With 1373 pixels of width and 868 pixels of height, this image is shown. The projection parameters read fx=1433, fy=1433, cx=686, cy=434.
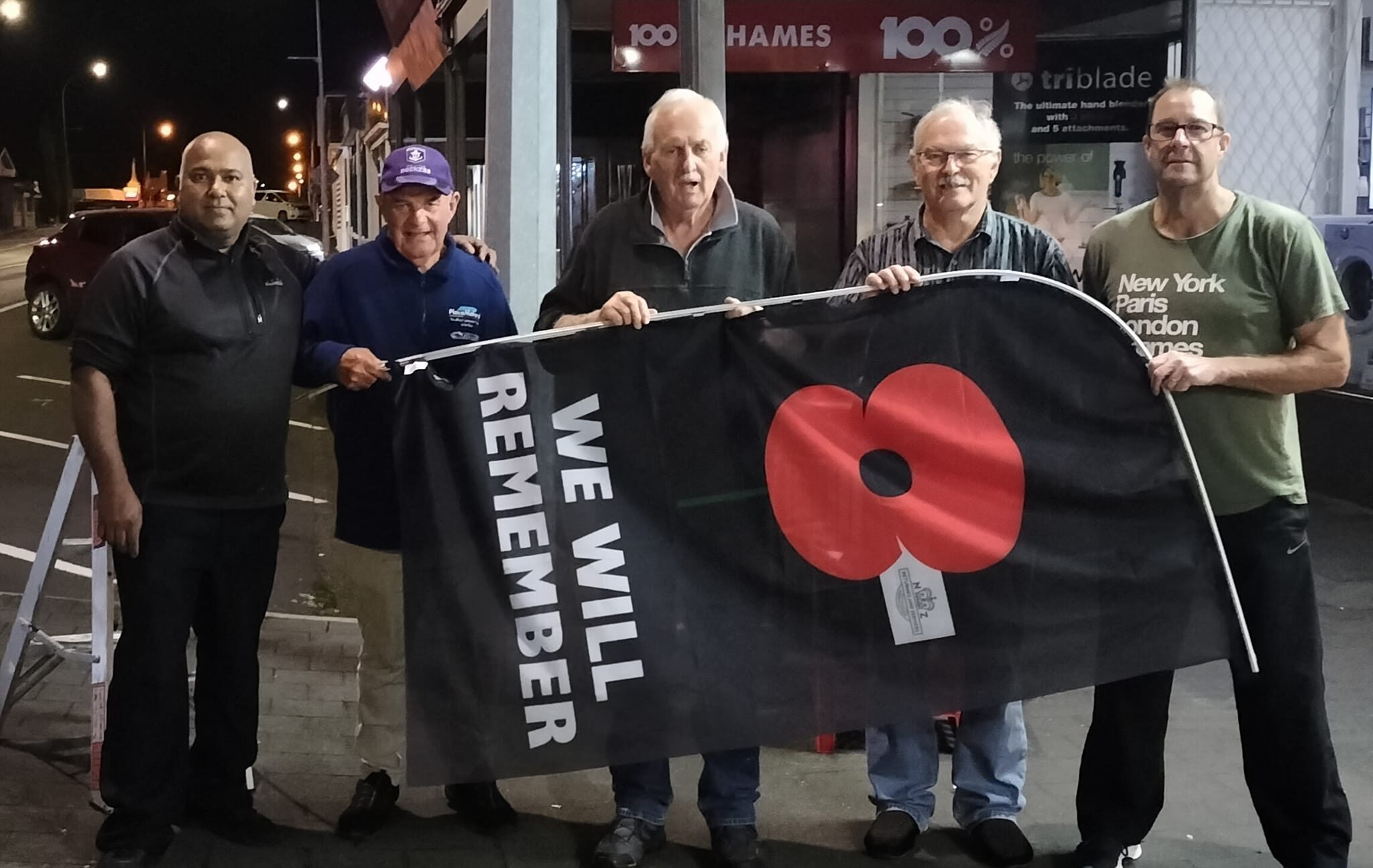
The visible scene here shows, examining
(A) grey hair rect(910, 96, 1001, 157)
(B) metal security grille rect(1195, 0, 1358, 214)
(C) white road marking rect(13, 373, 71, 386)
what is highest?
(B) metal security grille rect(1195, 0, 1358, 214)

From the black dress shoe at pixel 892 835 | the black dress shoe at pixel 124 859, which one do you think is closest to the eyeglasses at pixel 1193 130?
the black dress shoe at pixel 892 835

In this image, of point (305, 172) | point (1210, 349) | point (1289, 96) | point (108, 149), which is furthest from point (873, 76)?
point (108, 149)

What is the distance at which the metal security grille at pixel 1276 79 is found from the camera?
396 inches

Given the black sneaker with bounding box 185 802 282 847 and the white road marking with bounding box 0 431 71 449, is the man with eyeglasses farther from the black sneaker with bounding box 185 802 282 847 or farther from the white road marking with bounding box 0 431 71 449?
the white road marking with bounding box 0 431 71 449

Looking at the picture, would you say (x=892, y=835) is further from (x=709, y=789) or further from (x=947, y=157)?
(x=947, y=157)

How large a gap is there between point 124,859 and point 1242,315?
3.33m

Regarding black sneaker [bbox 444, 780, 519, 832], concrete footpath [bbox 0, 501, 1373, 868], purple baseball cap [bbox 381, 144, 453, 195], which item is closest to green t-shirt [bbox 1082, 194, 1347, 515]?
concrete footpath [bbox 0, 501, 1373, 868]

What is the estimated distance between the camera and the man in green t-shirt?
3.67m

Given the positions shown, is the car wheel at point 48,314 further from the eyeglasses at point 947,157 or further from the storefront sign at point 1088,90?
the eyeglasses at point 947,157

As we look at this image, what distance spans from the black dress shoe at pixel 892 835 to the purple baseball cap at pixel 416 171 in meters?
2.23

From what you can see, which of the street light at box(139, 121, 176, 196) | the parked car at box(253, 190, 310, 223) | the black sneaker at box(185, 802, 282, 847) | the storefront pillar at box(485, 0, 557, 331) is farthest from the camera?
the street light at box(139, 121, 176, 196)

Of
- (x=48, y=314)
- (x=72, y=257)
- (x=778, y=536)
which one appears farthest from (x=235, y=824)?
(x=48, y=314)

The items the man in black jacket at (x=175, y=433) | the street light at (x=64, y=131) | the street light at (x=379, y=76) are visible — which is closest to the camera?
the man in black jacket at (x=175, y=433)

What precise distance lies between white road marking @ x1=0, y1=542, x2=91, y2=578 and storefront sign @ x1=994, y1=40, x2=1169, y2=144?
736 cm
